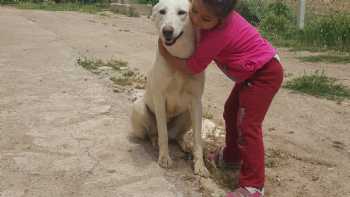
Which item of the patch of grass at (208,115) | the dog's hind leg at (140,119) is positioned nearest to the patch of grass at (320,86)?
the patch of grass at (208,115)

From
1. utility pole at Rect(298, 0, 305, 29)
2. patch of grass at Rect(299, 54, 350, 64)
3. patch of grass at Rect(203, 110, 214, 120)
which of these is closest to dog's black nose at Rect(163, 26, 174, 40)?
patch of grass at Rect(203, 110, 214, 120)

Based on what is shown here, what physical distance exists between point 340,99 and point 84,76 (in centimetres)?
292

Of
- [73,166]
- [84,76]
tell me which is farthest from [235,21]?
[84,76]

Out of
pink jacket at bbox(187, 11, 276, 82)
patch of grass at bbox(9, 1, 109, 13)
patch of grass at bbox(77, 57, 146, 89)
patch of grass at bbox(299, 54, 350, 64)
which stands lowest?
patch of grass at bbox(77, 57, 146, 89)

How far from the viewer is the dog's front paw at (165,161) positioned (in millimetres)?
3387

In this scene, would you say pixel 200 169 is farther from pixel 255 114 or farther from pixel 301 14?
pixel 301 14

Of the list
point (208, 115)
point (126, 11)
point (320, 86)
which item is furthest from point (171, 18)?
point (126, 11)

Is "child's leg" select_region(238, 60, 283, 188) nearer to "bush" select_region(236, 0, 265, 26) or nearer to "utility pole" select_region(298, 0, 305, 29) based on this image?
"utility pole" select_region(298, 0, 305, 29)

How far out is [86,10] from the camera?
14.1 meters

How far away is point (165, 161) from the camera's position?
3396 mm

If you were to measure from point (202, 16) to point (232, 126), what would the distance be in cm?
96

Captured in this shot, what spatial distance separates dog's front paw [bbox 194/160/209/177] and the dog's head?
0.88 metres

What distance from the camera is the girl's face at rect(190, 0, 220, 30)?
108 inches

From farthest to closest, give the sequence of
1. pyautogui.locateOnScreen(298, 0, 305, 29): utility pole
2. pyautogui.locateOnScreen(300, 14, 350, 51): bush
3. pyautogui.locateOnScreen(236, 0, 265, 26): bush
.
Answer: pyautogui.locateOnScreen(236, 0, 265, 26): bush < pyautogui.locateOnScreen(298, 0, 305, 29): utility pole < pyautogui.locateOnScreen(300, 14, 350, 51): bush
